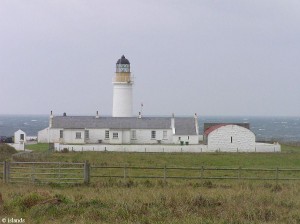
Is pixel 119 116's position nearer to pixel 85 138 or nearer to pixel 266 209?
pixel 85 138

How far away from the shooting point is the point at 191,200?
15.0 meters

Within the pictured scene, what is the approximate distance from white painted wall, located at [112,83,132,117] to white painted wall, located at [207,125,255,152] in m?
13.0

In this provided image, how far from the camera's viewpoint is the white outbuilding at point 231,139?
47.4 m

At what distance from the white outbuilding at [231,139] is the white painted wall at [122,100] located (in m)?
12.7

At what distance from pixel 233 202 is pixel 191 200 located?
1.15 metres

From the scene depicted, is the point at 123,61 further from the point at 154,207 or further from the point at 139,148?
the point at 154,207

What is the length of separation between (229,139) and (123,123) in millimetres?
10518

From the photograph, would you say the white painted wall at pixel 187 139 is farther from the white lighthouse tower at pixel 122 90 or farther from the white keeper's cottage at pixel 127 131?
the white lighthouse tower at pixel 122 90

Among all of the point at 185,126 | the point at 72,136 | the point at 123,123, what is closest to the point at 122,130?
the point at 123,123

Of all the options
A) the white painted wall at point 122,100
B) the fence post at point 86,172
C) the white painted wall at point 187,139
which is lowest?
the fence post at point 86,172

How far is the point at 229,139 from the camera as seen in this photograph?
48.1 m

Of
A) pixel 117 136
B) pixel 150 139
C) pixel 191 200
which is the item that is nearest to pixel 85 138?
pixel 117 136

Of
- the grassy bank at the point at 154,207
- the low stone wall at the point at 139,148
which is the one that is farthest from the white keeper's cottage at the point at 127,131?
the grassy bank at the point at 154,207

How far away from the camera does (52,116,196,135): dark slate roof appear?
51.7 metres
